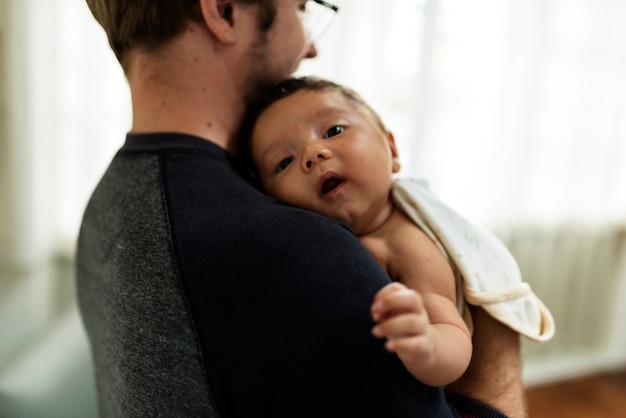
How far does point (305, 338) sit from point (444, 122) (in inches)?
79.2

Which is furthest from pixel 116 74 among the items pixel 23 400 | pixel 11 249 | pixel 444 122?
pixel 444 122

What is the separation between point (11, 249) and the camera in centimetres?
199

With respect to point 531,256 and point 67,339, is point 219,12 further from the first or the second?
point 531,256

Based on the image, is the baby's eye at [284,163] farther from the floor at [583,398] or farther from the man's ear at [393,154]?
the floor at [583,398]

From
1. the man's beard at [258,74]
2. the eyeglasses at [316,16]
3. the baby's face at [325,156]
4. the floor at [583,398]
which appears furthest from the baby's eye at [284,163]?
the floor at [583,398]

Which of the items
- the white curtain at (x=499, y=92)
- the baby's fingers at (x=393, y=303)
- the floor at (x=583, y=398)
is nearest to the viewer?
the baby's fingers at (x=393, y=303)

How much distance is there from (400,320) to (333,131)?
0.42 m

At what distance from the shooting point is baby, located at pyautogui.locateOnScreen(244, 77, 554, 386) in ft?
2.80

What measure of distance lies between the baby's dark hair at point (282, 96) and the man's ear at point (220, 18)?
109 millimetres

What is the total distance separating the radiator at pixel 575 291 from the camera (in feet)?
9.14

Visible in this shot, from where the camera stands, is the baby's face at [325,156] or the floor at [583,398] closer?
the baby's face at [325,156]

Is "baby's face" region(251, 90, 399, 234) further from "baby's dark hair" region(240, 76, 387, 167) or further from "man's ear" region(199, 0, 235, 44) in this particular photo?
"man's ear" region(199, 0, 235, 44)

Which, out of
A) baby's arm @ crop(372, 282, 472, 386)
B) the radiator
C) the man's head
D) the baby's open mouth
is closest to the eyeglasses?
the man's head

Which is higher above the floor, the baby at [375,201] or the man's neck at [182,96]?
the man's neck at [182,96]
